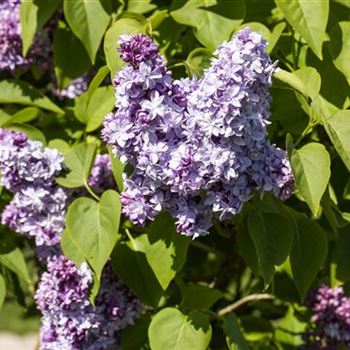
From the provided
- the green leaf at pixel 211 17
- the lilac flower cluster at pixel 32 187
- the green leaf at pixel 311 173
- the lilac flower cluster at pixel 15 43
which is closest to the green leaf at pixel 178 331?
the lilac flower cluster at pixel 32 187

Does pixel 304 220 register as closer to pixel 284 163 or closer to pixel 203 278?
pixel 284 163

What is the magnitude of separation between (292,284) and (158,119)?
0.86m

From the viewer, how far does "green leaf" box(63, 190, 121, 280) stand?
175cm

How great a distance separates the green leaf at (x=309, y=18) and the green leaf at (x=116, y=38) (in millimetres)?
290

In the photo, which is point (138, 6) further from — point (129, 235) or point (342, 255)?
point (342, 255)

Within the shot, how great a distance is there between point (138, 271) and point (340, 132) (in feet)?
1.74

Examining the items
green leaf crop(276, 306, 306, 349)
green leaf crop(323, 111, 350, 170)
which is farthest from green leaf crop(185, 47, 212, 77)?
green leaf crop(276, 306, 306, 349)

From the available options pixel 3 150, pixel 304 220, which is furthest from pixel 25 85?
pixel 304 220

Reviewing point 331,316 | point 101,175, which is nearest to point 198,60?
point 101,175

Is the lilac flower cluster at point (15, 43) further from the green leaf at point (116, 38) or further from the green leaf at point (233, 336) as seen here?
the green leaf at point (233, 336)

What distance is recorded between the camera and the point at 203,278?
273 centimetres

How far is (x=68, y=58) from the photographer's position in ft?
7.32

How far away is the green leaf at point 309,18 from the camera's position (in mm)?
1799

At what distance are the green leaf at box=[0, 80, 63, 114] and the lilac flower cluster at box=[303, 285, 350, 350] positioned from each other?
0.73 metres
